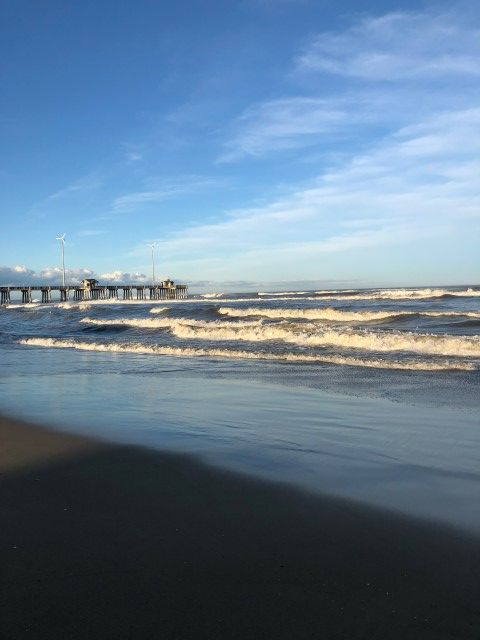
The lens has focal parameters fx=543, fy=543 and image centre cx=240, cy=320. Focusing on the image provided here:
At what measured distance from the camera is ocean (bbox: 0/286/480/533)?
403 cm

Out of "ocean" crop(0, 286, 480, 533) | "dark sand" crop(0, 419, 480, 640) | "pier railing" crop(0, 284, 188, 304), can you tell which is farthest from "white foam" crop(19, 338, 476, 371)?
"pier railing" crop(0, 284, 188, 304)

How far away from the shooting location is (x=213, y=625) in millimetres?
2096

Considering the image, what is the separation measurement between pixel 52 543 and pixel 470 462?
3188 mm

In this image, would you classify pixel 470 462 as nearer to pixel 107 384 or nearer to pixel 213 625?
pixel 213 625

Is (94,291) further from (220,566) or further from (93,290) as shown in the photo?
(220,566)

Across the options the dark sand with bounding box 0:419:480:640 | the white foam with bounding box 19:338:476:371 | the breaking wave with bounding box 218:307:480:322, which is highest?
the breaking wave with bounding box 218:307:480:322

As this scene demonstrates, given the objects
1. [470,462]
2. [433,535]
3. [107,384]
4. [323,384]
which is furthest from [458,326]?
[433,535]

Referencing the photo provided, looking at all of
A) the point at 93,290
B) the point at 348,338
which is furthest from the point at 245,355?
the point at 93,290

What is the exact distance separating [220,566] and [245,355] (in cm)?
1033

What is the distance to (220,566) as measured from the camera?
256cm

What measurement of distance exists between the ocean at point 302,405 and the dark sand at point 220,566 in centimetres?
51

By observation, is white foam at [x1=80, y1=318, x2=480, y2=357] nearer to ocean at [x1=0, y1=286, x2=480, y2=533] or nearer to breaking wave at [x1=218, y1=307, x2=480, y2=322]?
ocean at [x1=0, y1=286, x2=480, y2=533]

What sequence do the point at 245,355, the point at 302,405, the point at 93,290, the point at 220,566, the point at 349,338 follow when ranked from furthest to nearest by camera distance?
the point at 93,290
the point at 349,338
the point at 245,355
the point at 302,405
the point at 220,566

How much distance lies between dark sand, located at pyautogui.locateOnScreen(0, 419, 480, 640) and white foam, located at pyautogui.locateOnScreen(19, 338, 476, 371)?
7.35m
